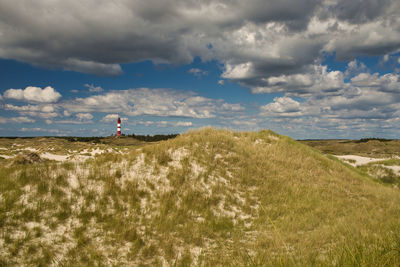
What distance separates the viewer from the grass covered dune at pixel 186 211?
7848mm

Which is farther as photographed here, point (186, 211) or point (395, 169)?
point (395, 169)

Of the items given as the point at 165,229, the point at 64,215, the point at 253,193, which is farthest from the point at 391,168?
the point at 64,215

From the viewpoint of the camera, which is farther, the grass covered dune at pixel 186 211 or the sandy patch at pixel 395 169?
the sandy patch at pixel 395 169

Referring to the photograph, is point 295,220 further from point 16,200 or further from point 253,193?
point 16,200

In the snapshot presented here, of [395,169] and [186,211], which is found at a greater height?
[186,211]

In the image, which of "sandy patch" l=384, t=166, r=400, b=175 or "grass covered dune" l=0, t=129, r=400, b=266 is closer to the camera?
"grass covered dune" l=0, t=129, r=400, b=266

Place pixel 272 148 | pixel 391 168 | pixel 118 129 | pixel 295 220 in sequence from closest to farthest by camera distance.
Answer: pixel 295 220 < pixel 272 148 < pixel 391 168 < pixel 118 129

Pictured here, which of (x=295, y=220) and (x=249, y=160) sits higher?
(x=249, y=160)

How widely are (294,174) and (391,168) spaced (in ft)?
75.1

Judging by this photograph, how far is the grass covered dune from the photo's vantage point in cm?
785

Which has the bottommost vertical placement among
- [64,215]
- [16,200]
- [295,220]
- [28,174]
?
[295,220]

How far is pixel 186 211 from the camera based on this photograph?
12.0 meters

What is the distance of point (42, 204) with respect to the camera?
32.9ft

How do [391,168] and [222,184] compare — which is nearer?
[222,184]
